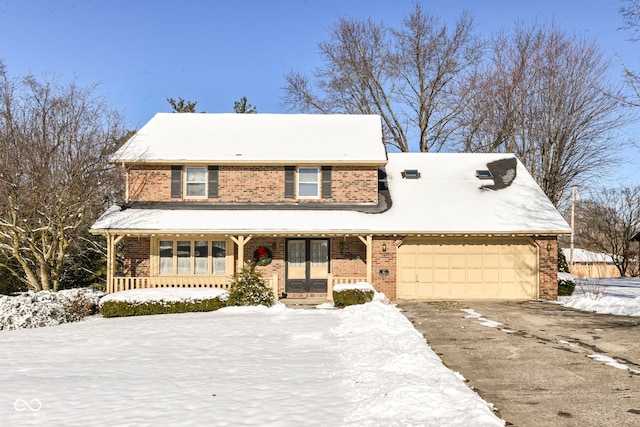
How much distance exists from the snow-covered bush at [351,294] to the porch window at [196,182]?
7.06 m

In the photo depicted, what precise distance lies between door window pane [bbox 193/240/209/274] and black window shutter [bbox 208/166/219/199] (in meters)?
2.02

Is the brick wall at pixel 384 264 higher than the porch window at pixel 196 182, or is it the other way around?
the porch window at pixel 196 182

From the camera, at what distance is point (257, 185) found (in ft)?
67.8

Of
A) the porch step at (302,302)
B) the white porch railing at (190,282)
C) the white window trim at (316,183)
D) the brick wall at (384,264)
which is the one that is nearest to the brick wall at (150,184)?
the white porch railing at (190,282)

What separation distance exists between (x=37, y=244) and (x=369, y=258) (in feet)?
41.7

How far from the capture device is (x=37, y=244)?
1953 cm

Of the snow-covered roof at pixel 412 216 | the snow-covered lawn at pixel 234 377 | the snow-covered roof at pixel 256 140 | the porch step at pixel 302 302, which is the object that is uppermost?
the snow-covered roof at pixel 256 140

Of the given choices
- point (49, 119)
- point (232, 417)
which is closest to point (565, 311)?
point (232, 417)

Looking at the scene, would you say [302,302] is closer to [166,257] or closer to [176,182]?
[166,257]

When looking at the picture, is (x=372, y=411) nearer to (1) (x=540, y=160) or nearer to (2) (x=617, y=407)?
(2) (x=617, y=407)

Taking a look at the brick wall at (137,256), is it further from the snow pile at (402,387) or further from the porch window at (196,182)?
the snow pile at (402,387)

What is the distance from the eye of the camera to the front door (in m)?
19.9

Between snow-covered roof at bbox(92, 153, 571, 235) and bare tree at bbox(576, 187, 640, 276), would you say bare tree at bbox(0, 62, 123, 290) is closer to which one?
snow-covered roof at bbox(92, 153, 571, 235)

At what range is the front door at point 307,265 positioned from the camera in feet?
65.2
